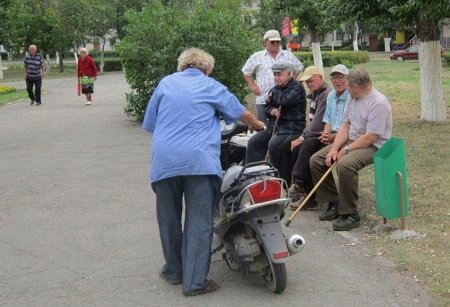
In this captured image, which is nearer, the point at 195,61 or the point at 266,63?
the point at 195,61

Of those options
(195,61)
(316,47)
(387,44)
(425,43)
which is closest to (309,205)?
(195,61)

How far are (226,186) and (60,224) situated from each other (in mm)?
2575

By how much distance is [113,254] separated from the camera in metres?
5.61

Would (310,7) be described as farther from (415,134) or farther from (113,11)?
(113,11)

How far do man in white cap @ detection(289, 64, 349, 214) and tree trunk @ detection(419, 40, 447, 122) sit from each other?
574 centimetres

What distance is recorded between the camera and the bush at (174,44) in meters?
12.7

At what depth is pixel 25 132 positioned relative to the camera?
13.5 meters

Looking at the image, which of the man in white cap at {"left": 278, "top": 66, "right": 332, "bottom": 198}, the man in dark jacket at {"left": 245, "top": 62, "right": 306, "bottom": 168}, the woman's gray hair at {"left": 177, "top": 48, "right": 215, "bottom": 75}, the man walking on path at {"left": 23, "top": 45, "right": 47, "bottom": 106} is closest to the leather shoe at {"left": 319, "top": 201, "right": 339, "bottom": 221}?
the man in white cap at {"left": 278, "top": 66, "right": 332, "bottom": 198}

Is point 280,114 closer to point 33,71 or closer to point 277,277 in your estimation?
point 277,277

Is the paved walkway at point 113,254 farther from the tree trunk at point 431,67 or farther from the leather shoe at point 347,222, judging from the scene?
the tree trunk at point 431,67

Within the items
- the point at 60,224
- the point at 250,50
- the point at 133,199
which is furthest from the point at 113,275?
the point at 250,50

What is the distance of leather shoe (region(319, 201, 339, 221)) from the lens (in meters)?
6.43

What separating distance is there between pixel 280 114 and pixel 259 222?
275 centimetres

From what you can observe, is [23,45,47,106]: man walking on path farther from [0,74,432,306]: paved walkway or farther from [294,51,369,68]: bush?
[294,51,369,68]: bush
